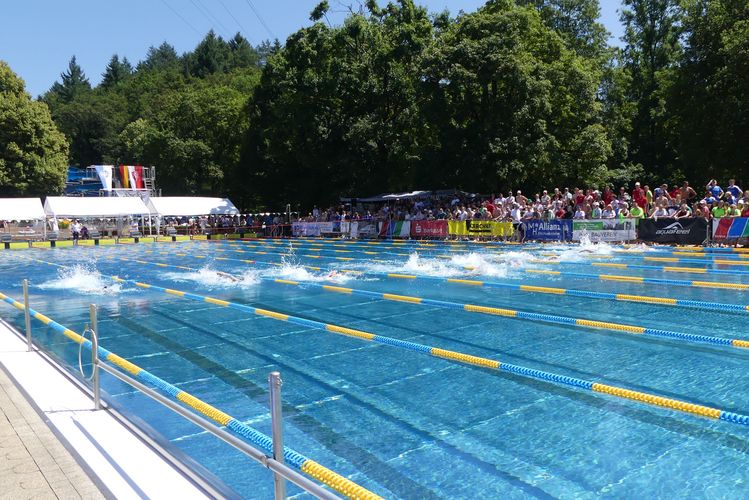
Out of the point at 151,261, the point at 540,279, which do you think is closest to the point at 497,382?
the point at 540,279

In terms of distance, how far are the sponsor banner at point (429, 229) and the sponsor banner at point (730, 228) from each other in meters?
10.8

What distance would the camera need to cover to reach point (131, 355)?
7.70m

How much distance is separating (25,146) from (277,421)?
57.3 meters

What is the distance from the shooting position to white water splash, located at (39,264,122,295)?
13988mm

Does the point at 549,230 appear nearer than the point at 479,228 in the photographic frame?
Yes

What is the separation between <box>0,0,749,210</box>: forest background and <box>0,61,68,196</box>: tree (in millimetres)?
136

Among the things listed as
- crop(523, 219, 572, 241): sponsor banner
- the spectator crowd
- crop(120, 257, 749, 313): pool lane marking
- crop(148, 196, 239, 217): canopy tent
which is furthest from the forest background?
crop(120, 257, 749, 313): pool lane marking

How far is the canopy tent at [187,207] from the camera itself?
40.6 m

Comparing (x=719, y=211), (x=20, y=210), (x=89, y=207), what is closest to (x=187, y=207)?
(x=89, y=207)

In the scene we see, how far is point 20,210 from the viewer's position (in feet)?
118

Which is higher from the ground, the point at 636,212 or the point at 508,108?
the point at 508,108

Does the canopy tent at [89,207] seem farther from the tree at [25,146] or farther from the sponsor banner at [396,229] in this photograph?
the sponsor banner at [396,229]

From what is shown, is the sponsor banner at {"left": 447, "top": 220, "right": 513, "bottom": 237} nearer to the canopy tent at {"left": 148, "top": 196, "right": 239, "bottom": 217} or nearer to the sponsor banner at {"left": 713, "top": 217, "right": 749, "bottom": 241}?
the sponsor banner at {"left": 713, "top": 217, "right": 749, "bottom": 241}

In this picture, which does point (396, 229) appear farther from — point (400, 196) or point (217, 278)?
point (217, 278)
